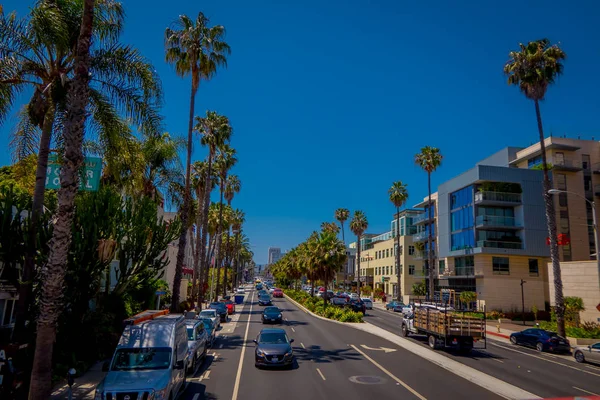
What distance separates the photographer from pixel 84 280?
56.0 ft

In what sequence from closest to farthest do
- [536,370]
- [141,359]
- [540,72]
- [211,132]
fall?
[141,359]
[536,370]
[540,72]
[211,132]

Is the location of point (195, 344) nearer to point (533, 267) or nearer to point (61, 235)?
point (61, 235)

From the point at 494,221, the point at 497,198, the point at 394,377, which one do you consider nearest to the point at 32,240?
the point at 394,377

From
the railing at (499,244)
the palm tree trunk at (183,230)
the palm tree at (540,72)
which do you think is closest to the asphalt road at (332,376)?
the palm tree trunk at (183,230)

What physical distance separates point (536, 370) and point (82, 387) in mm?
18543

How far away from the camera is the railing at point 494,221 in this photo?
48.2 m

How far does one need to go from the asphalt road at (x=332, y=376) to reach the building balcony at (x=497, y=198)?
98.9ft

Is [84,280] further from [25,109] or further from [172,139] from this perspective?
[172,139]

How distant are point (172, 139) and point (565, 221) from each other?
146 ft

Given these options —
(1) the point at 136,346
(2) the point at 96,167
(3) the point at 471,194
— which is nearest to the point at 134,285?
(2) the point at 96,167

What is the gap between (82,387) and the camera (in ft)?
46.1

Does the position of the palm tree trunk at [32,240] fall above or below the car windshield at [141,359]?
above

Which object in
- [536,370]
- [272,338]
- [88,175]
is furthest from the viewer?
[536,370]

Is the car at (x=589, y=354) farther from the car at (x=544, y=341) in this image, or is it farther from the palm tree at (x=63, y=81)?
the palm tree at (x=63, y=81)
